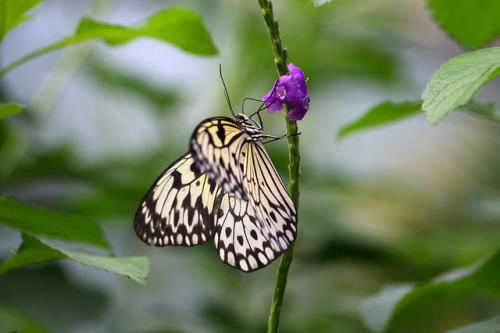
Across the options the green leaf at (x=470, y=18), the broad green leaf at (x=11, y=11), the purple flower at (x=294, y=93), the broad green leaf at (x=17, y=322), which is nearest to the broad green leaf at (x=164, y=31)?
the broad green leaf at (x=11, y=11)

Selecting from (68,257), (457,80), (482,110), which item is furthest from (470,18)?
(68,257)

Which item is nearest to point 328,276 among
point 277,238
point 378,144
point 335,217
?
point 335,217

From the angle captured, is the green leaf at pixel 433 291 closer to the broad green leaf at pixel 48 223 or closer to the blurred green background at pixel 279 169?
the blurred green background at pixel 279 169

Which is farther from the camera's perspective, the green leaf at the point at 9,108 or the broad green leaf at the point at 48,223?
the broad green leaf at the point at 48,223

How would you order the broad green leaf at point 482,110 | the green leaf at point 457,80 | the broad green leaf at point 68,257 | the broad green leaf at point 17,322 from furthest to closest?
1. the broad green leaf at point 17,322
2. the broad green leaf at point 482,110
3. the broad green leaf at point 68,257
4. the green leaf at point 457,80

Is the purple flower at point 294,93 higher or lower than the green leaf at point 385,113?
higher

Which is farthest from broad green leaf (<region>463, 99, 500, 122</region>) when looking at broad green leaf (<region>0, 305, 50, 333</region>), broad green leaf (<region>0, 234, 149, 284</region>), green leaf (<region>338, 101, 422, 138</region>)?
broad green leaf (<region>0, 305, 50, 333</region>)

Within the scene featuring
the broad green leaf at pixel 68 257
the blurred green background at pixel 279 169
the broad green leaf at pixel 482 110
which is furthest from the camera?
the blurred green background at pixel 279 169
